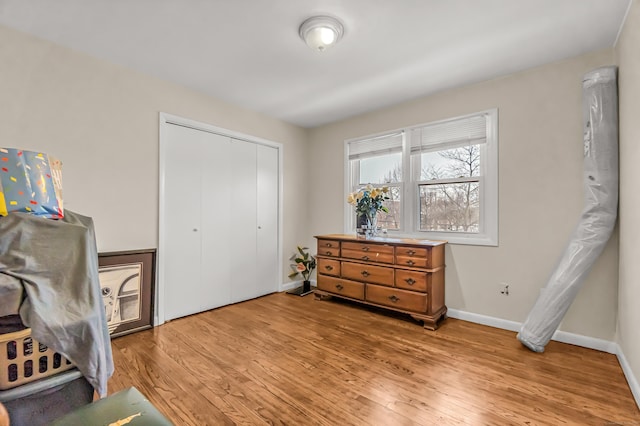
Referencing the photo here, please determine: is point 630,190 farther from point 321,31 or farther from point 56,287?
point 56,287

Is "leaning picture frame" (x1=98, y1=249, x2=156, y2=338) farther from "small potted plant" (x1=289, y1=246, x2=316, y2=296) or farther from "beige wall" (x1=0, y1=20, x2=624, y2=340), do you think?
"small potted plant" (x1=289, y1=246, x2=316, y2=296)

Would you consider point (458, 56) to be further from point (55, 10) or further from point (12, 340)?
point (12, 340)

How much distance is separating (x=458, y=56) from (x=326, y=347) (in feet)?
9.03

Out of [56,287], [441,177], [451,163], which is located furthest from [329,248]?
[56,287]

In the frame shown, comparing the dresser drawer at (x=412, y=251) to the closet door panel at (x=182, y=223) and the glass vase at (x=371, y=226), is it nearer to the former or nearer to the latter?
the glass vase at (x=371, y=226)

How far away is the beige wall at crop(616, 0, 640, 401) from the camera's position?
1.87 m

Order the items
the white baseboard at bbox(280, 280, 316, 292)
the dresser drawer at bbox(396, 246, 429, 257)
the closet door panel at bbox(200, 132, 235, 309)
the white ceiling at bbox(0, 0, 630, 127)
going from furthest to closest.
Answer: the white baseboard at bbox(280, 280, 316, 292), the closet door panel at bbox(200, 132, 235, 309), the dresser drawer at bbox(396, 246, 429, 257), the white ceiling at bbox(0, 0, 630, 127)

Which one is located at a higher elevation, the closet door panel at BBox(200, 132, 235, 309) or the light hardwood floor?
the closet door panel at BBox(200, 132, 235, 309)

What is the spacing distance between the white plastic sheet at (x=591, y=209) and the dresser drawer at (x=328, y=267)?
1991 millimetres

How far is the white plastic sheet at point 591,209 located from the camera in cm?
231

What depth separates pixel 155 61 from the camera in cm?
274

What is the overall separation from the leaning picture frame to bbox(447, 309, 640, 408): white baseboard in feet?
10.3

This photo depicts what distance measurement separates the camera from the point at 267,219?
14.0 ft

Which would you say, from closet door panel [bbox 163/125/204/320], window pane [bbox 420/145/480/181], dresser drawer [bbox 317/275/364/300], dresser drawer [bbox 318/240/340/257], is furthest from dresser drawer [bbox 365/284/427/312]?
closet door panel [bbox 163/125/204/320]
